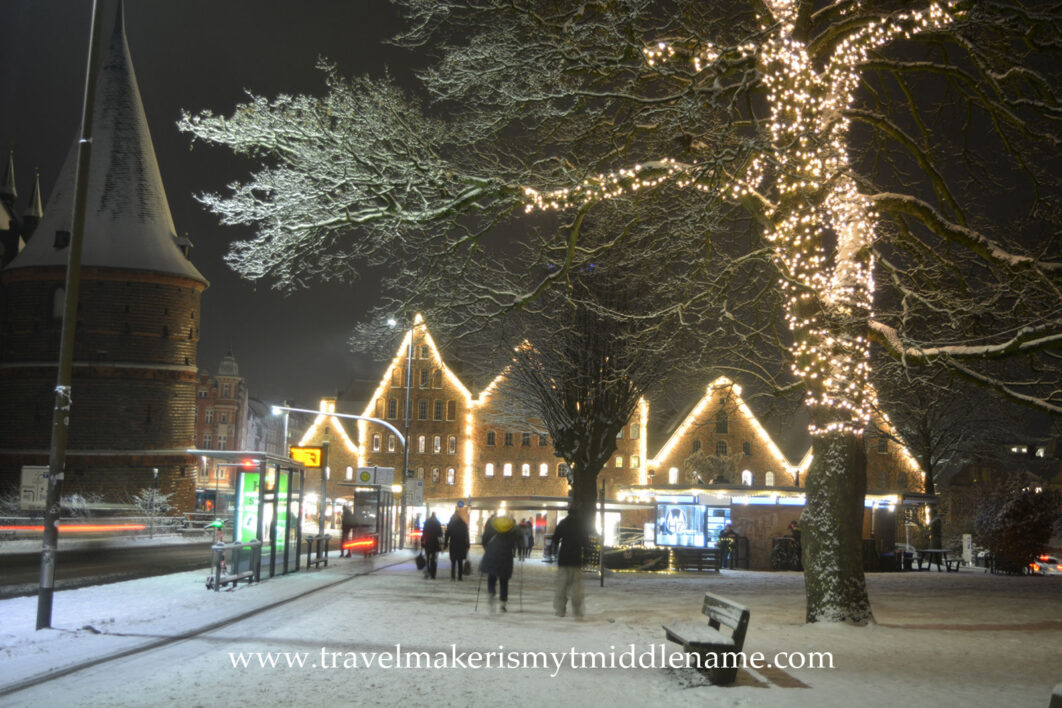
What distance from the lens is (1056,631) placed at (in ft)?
50.9

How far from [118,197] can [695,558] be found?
177 feet

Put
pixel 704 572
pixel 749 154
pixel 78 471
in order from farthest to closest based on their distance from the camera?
pixel 78 471 → pixel 704 572 → pixel 749 154

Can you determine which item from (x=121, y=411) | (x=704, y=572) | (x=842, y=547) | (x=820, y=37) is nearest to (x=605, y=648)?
(x=842, y=547)

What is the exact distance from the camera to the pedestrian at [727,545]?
1409 inches

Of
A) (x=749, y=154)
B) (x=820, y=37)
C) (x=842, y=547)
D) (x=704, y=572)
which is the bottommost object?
(x=704, y=572)

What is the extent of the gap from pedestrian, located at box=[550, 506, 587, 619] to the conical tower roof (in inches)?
2341

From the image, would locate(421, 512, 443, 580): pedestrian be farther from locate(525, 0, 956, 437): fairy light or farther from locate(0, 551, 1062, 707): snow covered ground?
locate(525, 0, 956, 437): fairy light

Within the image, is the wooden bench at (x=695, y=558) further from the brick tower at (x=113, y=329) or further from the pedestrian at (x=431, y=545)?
the brick tower at (x=113, y=329)

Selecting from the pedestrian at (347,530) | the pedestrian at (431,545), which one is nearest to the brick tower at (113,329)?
the pedestrian at (347,530)

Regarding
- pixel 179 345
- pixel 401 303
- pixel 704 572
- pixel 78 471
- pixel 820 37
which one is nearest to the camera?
pixel 820 37

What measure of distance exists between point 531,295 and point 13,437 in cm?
6228

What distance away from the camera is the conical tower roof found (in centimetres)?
6850

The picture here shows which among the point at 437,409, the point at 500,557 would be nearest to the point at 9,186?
the point at 437,409

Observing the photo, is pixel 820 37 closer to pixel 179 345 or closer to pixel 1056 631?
pixel 1056 631
